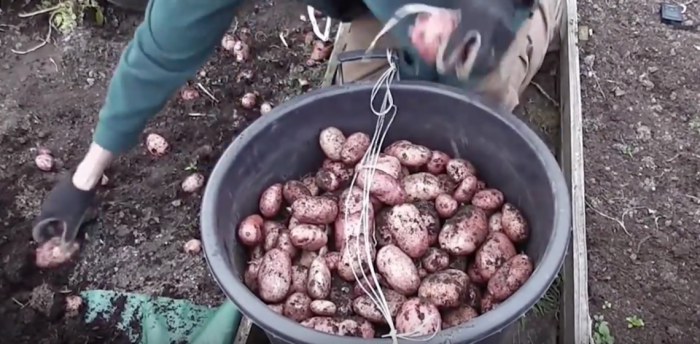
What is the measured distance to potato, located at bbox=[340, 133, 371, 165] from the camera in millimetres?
1441

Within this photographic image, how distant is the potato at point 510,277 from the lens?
1265mm

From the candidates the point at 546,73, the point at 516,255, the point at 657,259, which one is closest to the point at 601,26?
the point at 546,73

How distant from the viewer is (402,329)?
1232 mm

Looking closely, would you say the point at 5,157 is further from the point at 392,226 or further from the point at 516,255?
the point at 516,255

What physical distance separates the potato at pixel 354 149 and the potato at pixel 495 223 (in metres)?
0.25

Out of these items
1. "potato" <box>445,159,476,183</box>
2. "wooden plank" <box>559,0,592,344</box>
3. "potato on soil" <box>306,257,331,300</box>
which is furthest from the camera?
"wooden plank" <box>559,0,592,344</box>

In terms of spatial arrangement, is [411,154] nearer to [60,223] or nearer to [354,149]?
[354,149]

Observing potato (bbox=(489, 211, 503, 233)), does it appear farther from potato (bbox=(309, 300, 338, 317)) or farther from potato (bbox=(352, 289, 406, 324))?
potato (bbox=(309, 300, 338, 317))

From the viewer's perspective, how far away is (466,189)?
4.62ft

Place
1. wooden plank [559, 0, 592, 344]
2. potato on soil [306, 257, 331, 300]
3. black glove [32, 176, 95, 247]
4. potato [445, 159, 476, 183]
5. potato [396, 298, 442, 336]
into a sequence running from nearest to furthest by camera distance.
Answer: potato [396, 298, 442, 336], potato on soil [306, 257, 331, 300], potato [445, 159, 476, 183], wooden plank [559, 0, 592, 344], black glove [32, 176, 95, 247]

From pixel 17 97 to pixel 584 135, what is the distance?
150cm

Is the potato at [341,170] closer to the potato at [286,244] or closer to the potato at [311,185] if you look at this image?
the potato at [311,185]

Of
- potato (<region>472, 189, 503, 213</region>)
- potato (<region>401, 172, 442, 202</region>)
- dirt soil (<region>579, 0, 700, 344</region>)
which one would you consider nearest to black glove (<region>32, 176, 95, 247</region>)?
potato (<region>401, 172, 442, 202</region>)

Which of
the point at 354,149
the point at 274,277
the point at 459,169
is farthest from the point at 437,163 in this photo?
the point at 274,277
